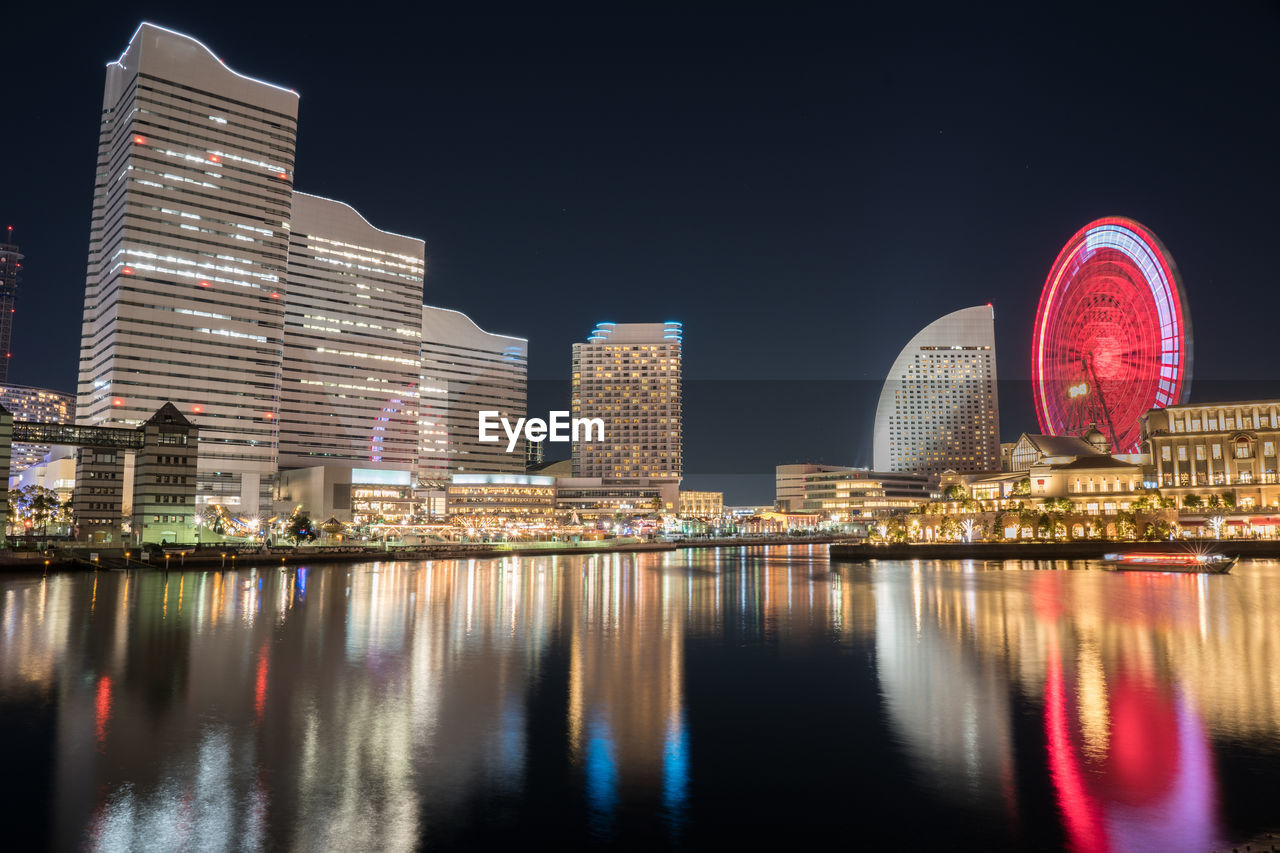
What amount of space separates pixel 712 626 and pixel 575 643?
9.12 meters

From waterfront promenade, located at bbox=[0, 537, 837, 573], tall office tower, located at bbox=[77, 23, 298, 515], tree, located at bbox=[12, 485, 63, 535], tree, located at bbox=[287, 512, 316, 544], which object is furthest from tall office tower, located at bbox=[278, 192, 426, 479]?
waterfront promenade, located at bbox=[0, 537, 837, 573]

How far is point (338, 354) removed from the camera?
190 metres

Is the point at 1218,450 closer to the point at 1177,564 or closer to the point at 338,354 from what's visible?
the point at 1177,564

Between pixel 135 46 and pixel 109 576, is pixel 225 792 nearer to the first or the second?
pixel 109 576

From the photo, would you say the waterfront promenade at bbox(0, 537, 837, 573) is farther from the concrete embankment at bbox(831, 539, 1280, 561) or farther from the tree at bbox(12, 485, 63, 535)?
the concrete embankment at bbox(831, 539, 1280, 561)

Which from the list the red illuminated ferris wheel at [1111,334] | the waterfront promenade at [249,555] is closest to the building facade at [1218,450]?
the red illuminated ferris wheel at [1111,334]

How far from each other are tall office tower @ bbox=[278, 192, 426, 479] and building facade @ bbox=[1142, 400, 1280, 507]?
14712cm

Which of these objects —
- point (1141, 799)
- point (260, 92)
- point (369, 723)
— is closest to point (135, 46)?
point (260, 92)

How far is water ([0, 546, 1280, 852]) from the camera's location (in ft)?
43.8

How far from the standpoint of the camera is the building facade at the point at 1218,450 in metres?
109

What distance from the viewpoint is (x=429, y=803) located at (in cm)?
1418

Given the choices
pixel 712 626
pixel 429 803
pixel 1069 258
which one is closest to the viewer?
pixel 429 803

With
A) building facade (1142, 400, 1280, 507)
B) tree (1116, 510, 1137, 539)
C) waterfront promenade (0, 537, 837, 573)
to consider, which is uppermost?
building facade (1142, 400, 1280, 507)

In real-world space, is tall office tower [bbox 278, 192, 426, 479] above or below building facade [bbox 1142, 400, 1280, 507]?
above
